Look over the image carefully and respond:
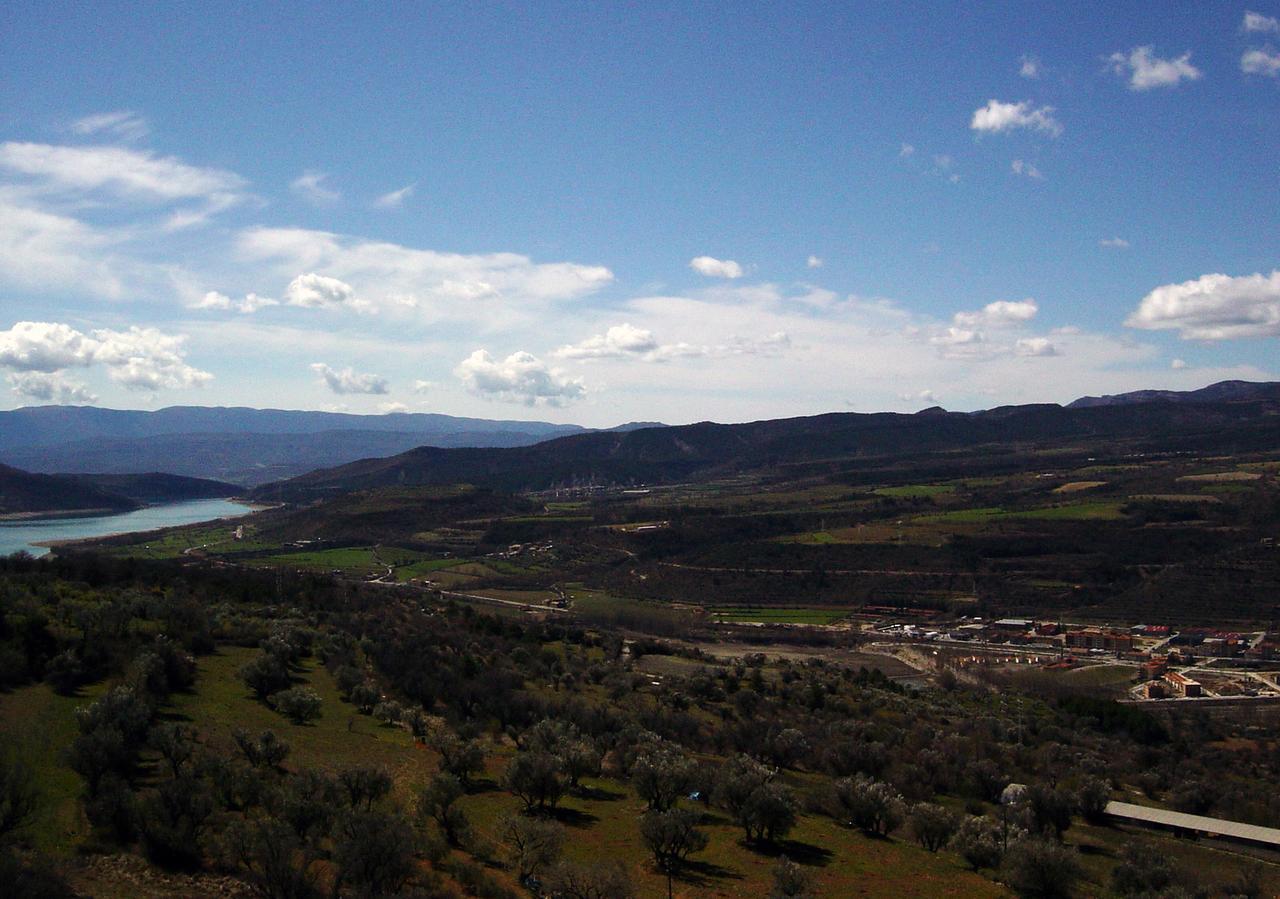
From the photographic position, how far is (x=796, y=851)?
1964 cm

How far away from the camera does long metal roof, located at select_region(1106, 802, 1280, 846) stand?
23.8 m

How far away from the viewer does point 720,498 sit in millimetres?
131375

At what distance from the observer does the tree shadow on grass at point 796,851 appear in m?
19.1

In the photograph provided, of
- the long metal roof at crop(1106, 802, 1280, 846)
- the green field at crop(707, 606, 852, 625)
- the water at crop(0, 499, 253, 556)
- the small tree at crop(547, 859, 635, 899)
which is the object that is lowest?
the green field at crop(707, 606, 852, 625)

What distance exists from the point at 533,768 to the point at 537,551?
76.9m

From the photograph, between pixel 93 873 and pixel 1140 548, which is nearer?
pixel 93 873

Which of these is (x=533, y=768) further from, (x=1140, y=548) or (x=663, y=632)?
(x=1140, y=548)

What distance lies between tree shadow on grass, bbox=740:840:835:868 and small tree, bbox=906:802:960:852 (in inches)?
107

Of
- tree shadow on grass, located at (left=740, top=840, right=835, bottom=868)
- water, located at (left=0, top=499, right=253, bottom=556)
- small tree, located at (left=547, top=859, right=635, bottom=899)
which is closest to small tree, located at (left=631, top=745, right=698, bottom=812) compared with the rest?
tree shadow on grass, located at (left=740, top=840, right=835, bottom=868)

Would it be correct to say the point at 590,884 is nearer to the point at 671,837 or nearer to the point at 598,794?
the point at 671,837

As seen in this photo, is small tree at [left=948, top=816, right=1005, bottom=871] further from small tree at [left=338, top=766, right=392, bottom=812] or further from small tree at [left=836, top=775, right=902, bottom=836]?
small tree at [left=338, top=766, right=392, bottom=812]

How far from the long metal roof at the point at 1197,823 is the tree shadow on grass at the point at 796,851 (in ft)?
35.8

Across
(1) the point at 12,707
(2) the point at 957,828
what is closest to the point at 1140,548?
(2) the point at 957,828

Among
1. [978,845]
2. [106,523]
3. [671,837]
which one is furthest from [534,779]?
[106,523]
